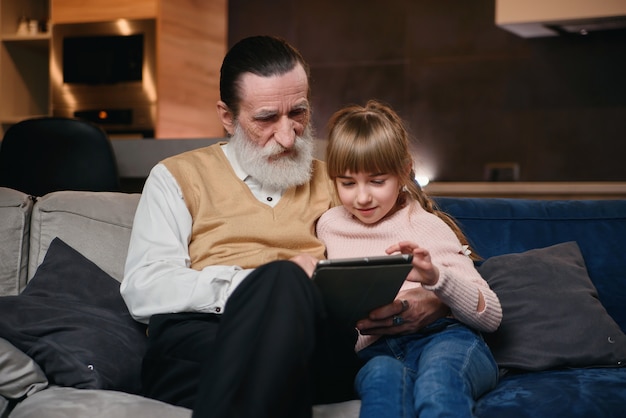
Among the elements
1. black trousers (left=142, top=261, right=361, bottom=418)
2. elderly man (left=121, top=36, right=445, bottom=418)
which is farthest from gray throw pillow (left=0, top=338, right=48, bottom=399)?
black trousers (left=142, top=261, right=361, bottom=418)

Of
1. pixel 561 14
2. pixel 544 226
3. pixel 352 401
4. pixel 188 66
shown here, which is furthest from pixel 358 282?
pixel 188 66

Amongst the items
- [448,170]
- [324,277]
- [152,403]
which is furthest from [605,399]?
[448,170]

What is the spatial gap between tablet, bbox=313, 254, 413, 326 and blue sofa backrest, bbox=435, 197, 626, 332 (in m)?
0.78

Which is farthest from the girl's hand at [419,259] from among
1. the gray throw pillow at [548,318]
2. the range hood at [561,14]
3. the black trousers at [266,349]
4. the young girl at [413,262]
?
the range hood at [561,14]

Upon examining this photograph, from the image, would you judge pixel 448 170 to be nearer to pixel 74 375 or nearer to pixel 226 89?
pixel 226 89

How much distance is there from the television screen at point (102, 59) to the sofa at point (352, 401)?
2944 mm

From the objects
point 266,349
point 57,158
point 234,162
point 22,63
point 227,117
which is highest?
point 22,63

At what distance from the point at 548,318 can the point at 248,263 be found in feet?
2.65

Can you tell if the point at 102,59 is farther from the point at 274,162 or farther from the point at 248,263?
the point at 248,263

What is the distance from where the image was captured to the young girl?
64.4 inches

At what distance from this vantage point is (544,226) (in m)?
2.44

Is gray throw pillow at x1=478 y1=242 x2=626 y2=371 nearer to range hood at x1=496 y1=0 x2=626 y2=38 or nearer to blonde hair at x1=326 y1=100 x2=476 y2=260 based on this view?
blonde hair at x1=326 y1=100 x2=476 y2=260

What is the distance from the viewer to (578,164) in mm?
4922

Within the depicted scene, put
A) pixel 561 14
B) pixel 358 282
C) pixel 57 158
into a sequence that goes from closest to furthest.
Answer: pixel 358 282, pixel 57 158, pixel 561 14
